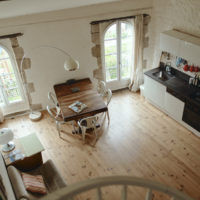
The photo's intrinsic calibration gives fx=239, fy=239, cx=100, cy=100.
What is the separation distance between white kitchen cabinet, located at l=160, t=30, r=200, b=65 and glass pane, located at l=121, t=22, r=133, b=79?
1.02 m

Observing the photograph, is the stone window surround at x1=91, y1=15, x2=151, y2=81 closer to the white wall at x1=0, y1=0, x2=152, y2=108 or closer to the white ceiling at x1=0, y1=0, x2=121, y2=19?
the white wall at x1=0, y1=0, x2=152, y2=108

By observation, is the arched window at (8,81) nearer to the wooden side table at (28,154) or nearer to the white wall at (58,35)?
the white wall at (58,35)

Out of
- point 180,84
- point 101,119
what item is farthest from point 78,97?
point 180,84

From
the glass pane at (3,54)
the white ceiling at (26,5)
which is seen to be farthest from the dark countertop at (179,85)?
the glass pane at (3,54)

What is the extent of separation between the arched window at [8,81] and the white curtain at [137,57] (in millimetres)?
3346

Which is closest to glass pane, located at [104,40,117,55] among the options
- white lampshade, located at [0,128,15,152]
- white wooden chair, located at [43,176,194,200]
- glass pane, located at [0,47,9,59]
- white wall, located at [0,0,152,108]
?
white wall, located at [0,0,152,108]

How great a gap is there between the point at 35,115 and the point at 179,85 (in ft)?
12.9

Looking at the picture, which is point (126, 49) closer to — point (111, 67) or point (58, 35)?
point (111, 67)

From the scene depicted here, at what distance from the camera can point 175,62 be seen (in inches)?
250

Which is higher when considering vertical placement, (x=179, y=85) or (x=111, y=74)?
(x=179, y=85)

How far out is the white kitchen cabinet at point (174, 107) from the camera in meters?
5.84

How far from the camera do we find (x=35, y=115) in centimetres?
664

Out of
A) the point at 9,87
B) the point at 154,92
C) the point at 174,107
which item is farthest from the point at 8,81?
the point at 174,107

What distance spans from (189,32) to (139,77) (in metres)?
2.14
